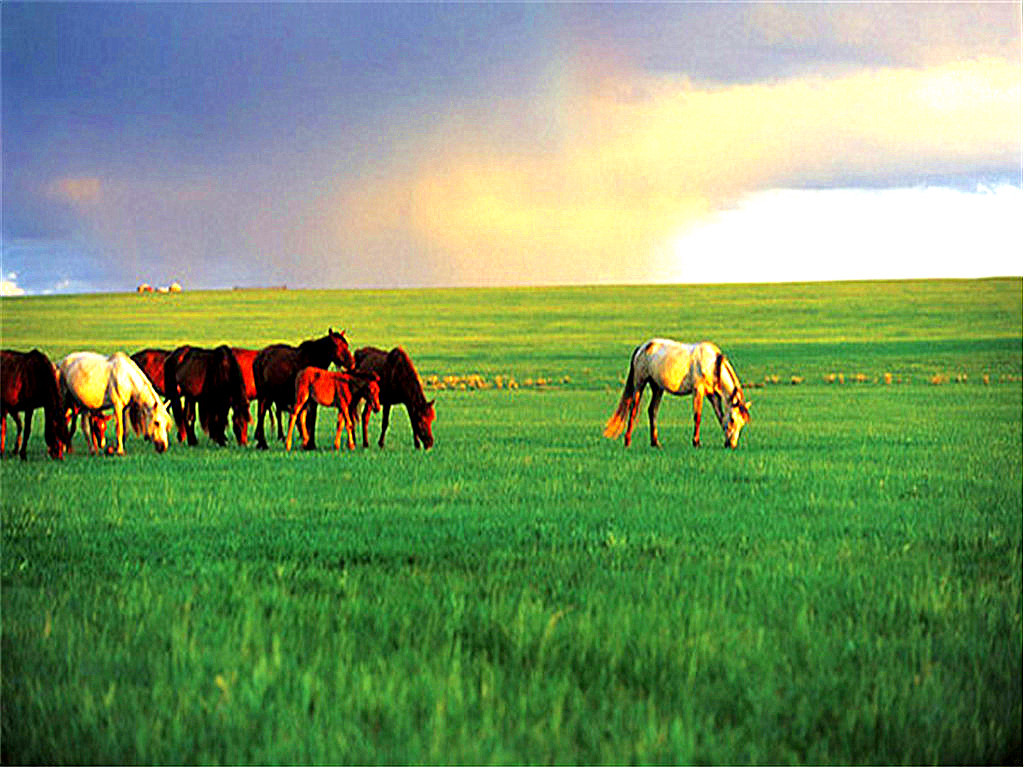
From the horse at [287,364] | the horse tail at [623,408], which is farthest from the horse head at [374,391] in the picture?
the horse tail at [623,408]

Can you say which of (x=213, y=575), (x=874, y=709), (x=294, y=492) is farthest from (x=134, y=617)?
(x=294, y=492)

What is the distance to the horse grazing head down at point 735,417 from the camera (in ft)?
63.8

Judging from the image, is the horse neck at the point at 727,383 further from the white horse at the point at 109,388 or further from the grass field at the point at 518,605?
the white horse at the point at 109,388

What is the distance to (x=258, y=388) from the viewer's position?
Result: 22047 millimetres

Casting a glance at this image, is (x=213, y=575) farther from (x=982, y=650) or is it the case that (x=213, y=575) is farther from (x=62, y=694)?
(x=982, y=650)

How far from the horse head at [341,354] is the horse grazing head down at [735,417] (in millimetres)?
7412

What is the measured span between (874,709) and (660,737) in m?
1.06

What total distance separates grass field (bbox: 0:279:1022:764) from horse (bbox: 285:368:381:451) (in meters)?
1.52

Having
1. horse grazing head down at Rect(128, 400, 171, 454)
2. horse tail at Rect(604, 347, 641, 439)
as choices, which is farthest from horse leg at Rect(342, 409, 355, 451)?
horse tail at Rect(604, 347, 641, 439)

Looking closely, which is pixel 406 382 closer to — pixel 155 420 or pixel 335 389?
pixel 335 389

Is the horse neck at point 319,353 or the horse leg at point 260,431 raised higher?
the horse neck at point 319,353

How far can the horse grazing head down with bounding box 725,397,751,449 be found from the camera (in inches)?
Answer: 765

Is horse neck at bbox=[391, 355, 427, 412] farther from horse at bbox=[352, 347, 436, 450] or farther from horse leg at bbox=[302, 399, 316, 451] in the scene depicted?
horse leg at bbox=[302, 399, 316, 451]

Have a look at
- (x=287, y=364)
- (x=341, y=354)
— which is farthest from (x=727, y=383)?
(x=287, y=364)
